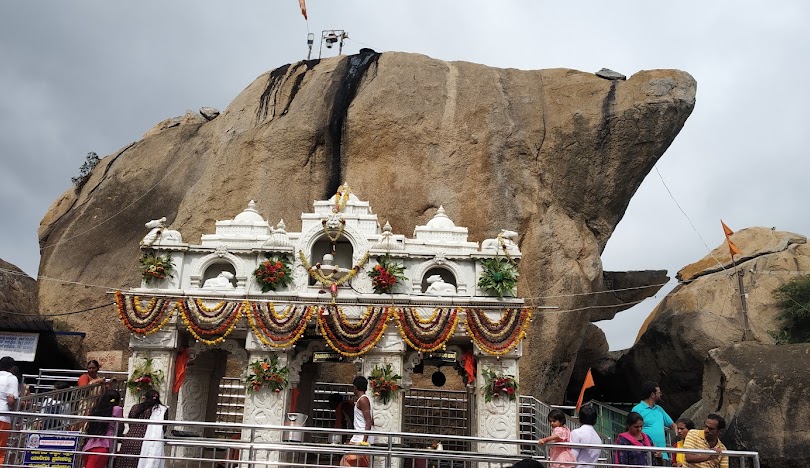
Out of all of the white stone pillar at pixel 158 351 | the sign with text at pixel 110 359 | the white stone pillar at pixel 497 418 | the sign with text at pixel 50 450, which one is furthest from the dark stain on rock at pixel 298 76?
the sign with text at pixel 50 450

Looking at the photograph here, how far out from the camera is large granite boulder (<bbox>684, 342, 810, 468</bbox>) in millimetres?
15695

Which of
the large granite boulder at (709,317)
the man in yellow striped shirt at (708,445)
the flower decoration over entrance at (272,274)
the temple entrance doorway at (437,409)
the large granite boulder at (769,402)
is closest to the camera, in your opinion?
the man in yellow striped shirt at (708,445)

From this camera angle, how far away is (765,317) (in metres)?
26.8

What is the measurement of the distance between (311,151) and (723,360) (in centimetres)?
1797

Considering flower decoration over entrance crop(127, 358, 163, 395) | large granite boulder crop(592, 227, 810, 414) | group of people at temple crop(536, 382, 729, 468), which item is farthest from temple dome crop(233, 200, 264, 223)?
large granite boulder crop(592, 227, 810, 414)

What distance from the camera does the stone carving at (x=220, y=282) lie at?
1527 centimetres

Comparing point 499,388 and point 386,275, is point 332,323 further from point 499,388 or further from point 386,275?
point 499,388

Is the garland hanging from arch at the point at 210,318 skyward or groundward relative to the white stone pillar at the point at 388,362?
skyward

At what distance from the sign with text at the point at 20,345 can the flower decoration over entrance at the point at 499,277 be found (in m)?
14.5

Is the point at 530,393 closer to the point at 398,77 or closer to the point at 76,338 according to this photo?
the point at 398,77

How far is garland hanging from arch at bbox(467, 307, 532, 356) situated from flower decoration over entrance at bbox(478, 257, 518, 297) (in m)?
0.65

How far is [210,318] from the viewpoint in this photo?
14672 mm

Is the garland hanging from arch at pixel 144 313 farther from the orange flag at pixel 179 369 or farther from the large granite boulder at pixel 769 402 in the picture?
the large granite boulder at pixel 769 402

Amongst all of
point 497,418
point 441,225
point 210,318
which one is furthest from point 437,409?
point 210,318
